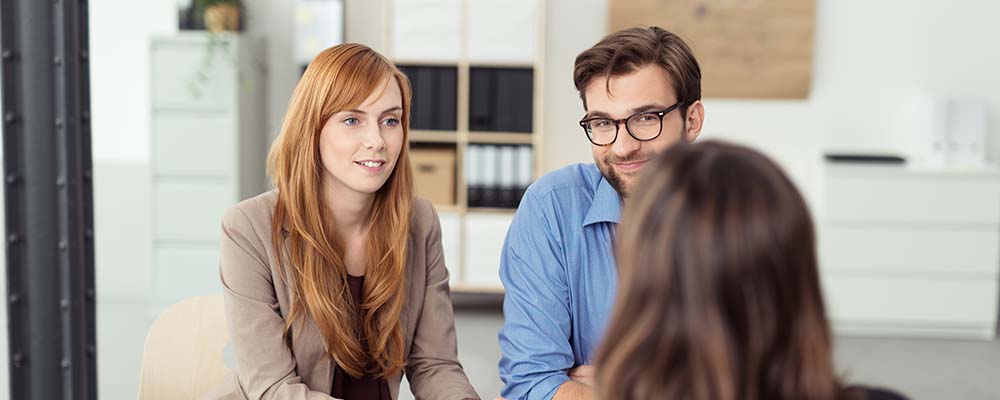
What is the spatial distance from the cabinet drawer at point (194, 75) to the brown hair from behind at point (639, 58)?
343 cm

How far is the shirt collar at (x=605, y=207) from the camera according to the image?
77.4 inches

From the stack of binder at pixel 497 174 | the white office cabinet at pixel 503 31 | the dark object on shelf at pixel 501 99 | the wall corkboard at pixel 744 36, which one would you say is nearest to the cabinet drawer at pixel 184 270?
the stack of binder at pixel 497 174

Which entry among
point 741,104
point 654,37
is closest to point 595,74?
point 654,37

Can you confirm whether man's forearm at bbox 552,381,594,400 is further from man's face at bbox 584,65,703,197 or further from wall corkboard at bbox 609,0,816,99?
wall corkboard at bbox 609,0,816,99

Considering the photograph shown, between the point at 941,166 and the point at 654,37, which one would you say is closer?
the point at 654,37

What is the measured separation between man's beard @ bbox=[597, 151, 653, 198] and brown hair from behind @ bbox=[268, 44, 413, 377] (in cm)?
42

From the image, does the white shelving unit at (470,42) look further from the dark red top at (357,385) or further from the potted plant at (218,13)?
the dark red top at (357,385)

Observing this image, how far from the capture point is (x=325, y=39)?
5.15 m

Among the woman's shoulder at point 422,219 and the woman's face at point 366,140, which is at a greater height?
the woman's face at point 366,140

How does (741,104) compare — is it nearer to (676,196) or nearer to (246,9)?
(246,9)

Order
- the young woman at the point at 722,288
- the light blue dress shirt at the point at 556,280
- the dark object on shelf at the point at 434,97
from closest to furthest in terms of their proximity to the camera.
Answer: the young woman at the point at 722,288 < the light blue dress shirt at the point at 556,280 < the dark object on shelf at the point at 434,97

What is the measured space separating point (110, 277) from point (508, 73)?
2475 mm

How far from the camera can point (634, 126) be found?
6.31ft

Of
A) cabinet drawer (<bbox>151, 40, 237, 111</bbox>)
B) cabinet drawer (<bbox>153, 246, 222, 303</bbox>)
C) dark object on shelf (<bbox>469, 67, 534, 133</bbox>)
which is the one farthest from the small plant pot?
dark object on shelf (<bbox>469, 67, 534, 133</bbox>)
